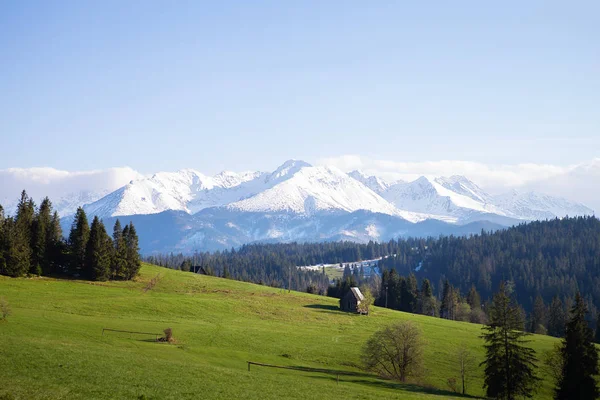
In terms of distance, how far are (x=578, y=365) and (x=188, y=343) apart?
4707 cm

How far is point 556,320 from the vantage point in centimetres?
15788

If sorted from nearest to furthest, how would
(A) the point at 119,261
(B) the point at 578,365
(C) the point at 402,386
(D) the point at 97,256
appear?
1. (C) the point at 402,386
2. (B) the point at 578,365
3. (D) the point at 97,256
4. (A) the point at 119,261

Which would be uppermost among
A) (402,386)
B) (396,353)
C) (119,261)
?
(119,261)

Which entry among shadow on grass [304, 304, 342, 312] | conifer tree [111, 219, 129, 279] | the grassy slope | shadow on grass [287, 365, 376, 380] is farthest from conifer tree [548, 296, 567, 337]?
conifer tree [111, 219, 129, 279]

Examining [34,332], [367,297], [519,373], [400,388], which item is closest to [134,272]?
[367,297]

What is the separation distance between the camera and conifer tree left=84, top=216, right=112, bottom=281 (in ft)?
372

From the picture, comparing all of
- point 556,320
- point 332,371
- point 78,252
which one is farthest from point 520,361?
point 556,320

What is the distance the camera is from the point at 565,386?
201ft

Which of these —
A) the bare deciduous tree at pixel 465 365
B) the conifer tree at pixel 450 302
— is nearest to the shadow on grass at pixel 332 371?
the bare deciduous tree at pixel 465 365

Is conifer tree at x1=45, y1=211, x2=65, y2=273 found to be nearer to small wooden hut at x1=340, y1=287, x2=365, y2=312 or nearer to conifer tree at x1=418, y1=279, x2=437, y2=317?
small wooden hut at x1=340, y1=287, x2=365, y2=312

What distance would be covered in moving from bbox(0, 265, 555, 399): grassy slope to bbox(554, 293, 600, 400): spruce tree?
9.32m

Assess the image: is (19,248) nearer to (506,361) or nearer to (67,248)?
(67,248)

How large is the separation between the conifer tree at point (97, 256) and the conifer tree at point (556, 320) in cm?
12782

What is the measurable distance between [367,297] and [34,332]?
89359 millimetres
